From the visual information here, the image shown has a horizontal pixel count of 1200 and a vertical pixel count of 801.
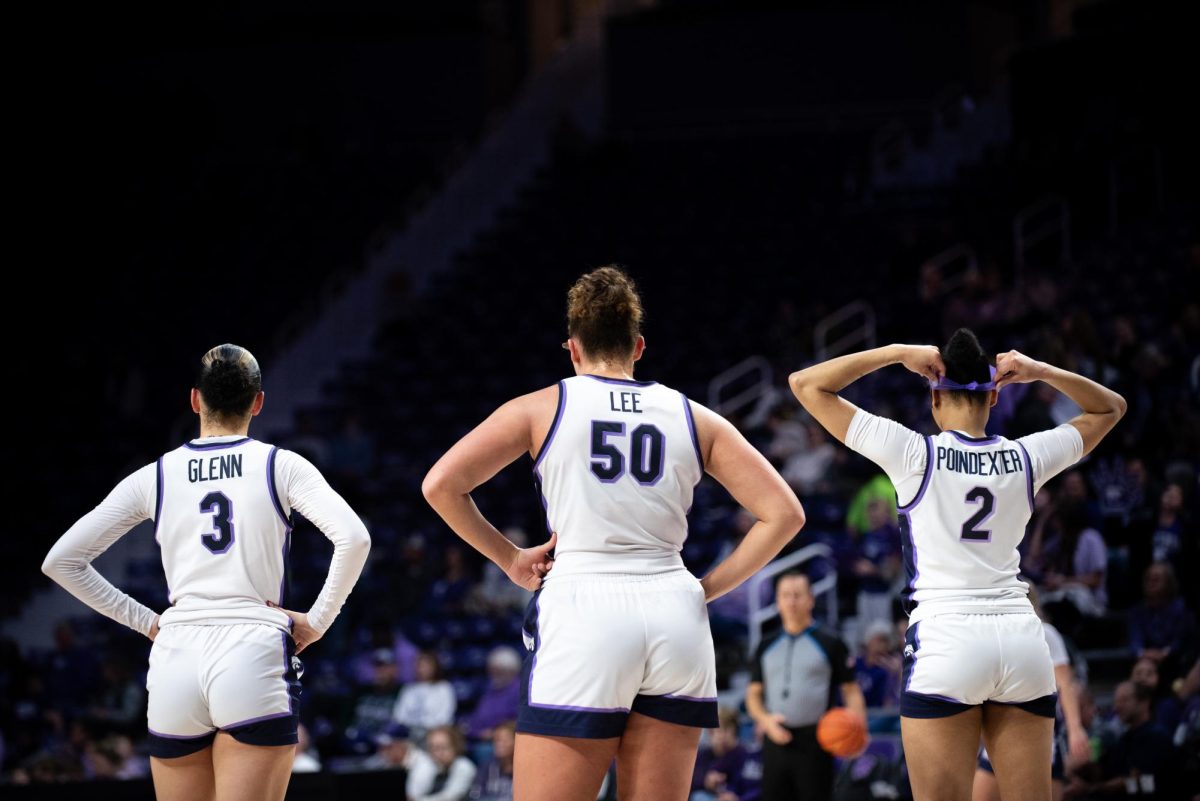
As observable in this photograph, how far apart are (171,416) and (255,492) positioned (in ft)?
47.5

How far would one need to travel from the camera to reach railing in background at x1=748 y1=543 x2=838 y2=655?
35.5ft

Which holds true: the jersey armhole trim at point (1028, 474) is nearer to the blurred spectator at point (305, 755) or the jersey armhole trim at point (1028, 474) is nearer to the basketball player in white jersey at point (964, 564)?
the basketball player in white jersey at point (964, 564)

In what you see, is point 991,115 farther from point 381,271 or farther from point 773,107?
point 381,271

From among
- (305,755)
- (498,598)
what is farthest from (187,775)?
(498,598)

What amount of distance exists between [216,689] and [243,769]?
0.24 meters

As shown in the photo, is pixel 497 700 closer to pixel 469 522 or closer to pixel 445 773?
pixel 445 773

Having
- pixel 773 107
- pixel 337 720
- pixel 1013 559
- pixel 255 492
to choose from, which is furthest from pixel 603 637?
pixel 773 107

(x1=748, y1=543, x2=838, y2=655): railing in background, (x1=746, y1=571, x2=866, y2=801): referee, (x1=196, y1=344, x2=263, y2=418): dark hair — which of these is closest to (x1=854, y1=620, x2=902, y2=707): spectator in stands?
(x1=748, y1=543, x2=838, y2=655): railing in background

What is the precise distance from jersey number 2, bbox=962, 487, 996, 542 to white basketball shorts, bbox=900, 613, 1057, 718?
0.24 meters

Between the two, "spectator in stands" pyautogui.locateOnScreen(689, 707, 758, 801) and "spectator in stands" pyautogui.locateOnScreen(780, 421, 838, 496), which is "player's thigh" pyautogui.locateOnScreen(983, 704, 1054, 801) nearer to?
"spectator in stands" pyautogui.locateOnScreen(689, 707, 758, 801)

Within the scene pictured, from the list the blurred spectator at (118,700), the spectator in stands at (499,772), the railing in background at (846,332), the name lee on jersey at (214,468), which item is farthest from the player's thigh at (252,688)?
the railing in background at (846,332)

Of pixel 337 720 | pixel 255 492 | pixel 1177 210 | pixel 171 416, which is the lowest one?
pixel 337 720

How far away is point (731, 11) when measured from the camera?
75.4ft

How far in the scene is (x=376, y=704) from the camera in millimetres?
11578
